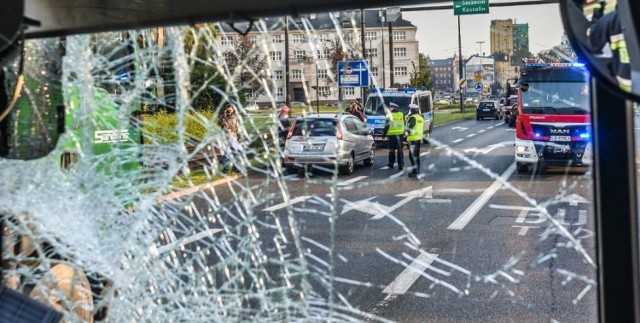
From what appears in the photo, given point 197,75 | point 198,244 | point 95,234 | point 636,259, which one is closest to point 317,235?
point 198,244

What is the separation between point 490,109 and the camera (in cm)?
203

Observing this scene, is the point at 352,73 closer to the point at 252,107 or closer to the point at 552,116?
the point at 252,107

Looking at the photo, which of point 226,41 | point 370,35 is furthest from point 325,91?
point 226,41

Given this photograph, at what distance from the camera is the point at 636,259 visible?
146cm

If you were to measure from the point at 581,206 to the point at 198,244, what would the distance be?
1022 millimetres

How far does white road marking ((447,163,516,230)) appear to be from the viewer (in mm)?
1921

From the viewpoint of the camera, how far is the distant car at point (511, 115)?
6.09 ft

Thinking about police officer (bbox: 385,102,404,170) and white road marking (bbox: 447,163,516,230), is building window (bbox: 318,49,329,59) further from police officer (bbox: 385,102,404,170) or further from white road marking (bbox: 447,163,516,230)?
white road marking (bbox: 447,163,516,230)

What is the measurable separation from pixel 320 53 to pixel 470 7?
0.38 meters

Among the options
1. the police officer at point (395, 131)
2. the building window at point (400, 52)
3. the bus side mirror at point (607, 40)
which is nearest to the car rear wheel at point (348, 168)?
A: the police officer at point (395, 131)

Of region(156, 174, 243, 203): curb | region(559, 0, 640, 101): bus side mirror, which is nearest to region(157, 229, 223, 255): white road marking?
region(156, 174, 243, 203): curb

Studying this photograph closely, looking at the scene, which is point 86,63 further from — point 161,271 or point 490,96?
point 490,96

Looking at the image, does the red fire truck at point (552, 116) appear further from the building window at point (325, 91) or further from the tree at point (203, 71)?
the tree at point (203, 71)

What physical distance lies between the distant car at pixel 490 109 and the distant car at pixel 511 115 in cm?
3
